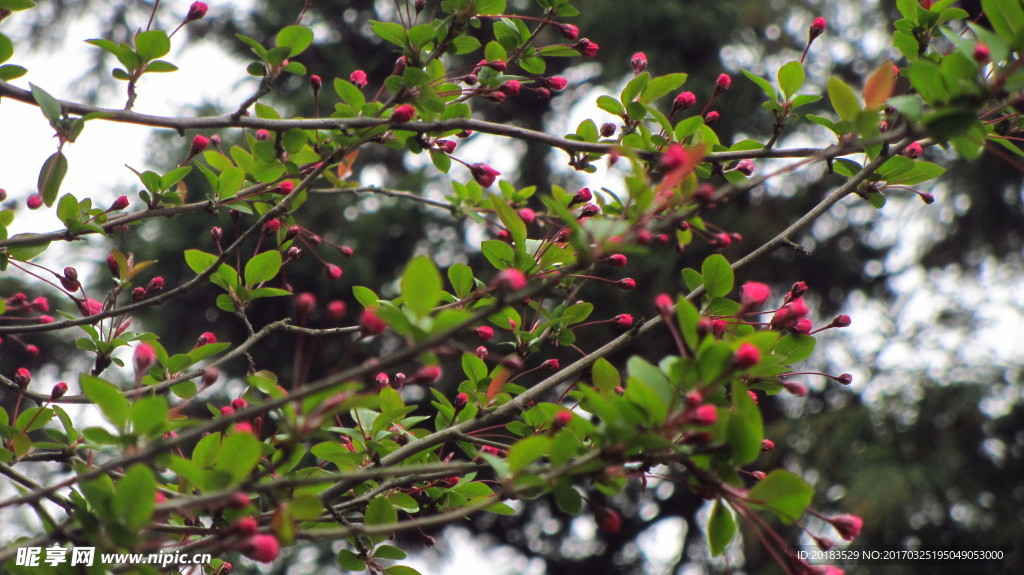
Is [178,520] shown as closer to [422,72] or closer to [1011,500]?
[422,72]

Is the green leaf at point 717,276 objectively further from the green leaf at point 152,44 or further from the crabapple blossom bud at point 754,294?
the green leaf at point 152,44

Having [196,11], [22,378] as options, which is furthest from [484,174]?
[22,378]

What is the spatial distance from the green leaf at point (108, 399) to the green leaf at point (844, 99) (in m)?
0.95

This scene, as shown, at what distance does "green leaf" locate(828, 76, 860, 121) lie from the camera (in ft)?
3.34

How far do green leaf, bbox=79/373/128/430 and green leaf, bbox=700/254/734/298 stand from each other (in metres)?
0.87

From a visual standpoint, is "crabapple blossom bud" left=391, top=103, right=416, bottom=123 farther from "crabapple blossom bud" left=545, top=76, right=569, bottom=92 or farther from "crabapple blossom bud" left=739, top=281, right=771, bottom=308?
"crabapple blossom bud" left=739, top=281, right=771, bottom=308

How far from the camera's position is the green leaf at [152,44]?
1343 mm

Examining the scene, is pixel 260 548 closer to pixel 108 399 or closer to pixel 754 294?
pixel 108 399

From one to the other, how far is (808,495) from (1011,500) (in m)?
5.91

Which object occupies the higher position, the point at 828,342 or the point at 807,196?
the point at 807,196

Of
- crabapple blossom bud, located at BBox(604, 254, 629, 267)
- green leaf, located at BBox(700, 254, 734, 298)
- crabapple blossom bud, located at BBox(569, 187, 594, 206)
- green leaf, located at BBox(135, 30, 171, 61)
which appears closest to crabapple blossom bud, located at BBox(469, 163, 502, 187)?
crabapple blossom bud, located at BBox(569, 187, 594, 206)

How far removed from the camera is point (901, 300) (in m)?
7.02

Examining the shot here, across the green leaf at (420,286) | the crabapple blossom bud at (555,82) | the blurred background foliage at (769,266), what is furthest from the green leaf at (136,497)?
the blurred background foliage at (769,266)

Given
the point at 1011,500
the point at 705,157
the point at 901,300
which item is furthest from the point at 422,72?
the point at 901,300
